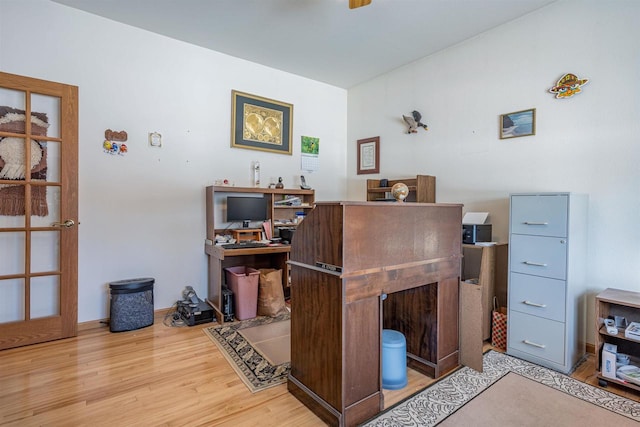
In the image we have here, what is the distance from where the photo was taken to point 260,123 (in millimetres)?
4059

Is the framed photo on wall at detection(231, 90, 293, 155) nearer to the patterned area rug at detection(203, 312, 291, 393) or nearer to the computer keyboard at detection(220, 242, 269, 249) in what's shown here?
the computer keyboard at detection(220, 242, 269, 249)

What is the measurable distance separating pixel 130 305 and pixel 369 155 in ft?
11.1

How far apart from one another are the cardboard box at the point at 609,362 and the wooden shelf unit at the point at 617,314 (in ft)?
0.09

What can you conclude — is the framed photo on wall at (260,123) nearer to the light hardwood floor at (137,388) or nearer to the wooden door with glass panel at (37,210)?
the wooden door with glass panel at (37,210)

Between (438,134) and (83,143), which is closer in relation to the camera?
(83,143)

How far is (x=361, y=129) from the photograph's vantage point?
466cm

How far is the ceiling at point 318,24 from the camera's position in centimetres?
284

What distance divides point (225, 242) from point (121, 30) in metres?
2.36

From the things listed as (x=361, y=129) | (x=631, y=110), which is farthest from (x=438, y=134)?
(x=631, y=110)

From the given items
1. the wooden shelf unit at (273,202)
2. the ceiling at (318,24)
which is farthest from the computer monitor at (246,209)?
the ceiling at (318,24)

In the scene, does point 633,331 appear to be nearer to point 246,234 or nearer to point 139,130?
point 246,234

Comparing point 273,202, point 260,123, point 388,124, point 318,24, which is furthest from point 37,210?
point 388,124

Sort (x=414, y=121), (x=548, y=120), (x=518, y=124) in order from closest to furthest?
(x=548, y=120) → (x=518, y=124) → (x=414, y=121)

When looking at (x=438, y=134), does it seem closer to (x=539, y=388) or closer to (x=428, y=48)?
(x=428, y=48)
